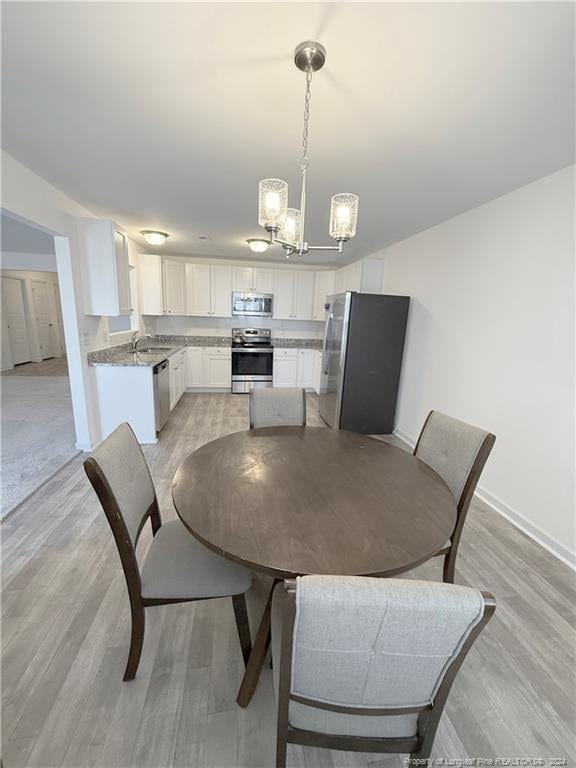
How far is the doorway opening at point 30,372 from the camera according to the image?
9.28 feet

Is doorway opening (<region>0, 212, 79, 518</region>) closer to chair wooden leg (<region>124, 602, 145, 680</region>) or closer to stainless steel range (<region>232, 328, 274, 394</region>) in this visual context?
chair wooden leg (<region>124, 602, 145, 680</region>)

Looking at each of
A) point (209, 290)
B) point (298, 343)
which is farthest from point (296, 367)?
point (209, 290)

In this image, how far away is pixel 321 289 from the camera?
5645 mm

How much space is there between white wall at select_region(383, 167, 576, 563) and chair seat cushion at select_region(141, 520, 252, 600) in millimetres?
2152

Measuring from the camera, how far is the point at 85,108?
5.26 ft

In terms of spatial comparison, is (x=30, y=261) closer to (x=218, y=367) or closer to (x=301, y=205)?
(x=218, y=367)

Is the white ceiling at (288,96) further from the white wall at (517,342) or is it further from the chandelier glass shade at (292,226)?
the chandelier glass shade at (292,226)

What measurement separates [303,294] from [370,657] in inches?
214

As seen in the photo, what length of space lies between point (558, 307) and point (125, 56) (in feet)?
8.79

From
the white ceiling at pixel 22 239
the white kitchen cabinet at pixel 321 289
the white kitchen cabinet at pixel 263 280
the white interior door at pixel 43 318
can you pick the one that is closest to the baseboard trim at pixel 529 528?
the white kitchen cabinet at pixel 321 289

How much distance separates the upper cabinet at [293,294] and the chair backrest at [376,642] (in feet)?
17.3

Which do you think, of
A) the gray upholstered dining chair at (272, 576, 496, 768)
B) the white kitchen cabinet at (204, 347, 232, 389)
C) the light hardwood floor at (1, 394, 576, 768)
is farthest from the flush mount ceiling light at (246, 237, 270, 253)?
the gray upholstered dining chair at (272, 576, 496, 768)

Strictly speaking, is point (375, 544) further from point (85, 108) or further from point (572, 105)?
point (85, 108)

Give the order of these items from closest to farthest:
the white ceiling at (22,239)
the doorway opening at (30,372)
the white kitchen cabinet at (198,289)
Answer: the doorway opening at (30,372) < the white ceiling at (22,239) < the white kitchen cabinet at (198,289)
